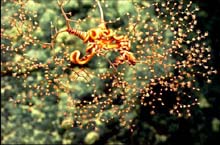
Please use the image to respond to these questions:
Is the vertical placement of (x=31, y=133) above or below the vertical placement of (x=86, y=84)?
below

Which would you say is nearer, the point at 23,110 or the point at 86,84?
the point at 86,84

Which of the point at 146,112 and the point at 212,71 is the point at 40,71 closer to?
the point at 146,112

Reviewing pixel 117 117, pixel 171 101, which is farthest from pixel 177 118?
pixel 117 117

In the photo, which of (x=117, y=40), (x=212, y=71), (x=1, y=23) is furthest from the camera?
(x=1, y=23)

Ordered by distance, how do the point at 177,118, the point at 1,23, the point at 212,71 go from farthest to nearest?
the point at 1,23 → the point at 177,118 → the point at 212,71

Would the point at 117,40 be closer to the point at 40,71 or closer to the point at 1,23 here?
the point at 40,71

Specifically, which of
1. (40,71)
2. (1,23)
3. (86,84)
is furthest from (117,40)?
(1,23)

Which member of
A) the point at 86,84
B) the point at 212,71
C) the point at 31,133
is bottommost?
the point at 31,133
